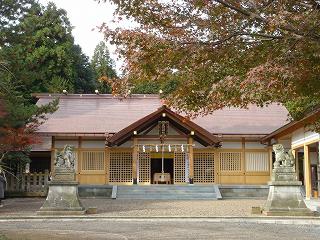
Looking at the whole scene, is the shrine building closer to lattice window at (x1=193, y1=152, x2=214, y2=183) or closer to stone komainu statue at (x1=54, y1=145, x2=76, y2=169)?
lattice window at (x1=193, y1=152, x2=214, y2=183)

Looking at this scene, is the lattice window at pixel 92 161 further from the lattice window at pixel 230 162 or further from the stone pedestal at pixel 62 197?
the stone pedestal at pixel 62 197

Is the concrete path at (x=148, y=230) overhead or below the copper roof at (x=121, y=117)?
below

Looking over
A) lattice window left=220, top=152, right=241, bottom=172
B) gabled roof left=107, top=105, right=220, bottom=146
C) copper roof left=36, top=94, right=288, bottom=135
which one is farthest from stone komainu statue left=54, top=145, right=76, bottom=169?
lattice window left=220, top=152, right=241, bottom=172

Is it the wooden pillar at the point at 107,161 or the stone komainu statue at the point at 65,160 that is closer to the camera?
the stone komainu statue at the point at 65,160

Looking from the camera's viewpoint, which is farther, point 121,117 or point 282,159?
point 121,117

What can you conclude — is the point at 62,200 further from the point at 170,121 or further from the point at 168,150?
the point at 170,121

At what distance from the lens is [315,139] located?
62.1 ft

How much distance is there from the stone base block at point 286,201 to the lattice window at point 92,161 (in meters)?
12.7

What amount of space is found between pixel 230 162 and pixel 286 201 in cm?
1111

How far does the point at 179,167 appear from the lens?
25469 mm

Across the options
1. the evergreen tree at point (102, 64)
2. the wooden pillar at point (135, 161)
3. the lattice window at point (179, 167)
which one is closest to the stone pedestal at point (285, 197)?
the wooden pillar at point (135, 161)

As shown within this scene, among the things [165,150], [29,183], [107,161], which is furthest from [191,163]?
[29,183]

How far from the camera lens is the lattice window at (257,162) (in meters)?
25.2

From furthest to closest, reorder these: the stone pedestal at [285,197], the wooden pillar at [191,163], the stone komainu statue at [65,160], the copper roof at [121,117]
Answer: the copper roof at [121,117] < the wooden pillar at [191,163] < the stone komainu statue at [65,160] < the stone pedestal at [285,197]
